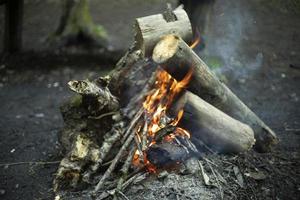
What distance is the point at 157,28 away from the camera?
434 cm

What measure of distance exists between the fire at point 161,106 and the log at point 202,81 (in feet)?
0.43

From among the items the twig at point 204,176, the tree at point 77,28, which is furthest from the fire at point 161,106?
the tree at point 77,28

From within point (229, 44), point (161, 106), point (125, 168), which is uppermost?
point (161, 106)

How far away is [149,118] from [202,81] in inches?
29.2

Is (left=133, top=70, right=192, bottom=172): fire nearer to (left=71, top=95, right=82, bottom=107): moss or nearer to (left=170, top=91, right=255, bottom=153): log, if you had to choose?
(left=170, top=91, right=255, bottom=153): log

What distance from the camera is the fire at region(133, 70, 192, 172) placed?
165 inches

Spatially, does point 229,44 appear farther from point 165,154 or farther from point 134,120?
point 165,154

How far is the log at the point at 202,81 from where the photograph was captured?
4074mm

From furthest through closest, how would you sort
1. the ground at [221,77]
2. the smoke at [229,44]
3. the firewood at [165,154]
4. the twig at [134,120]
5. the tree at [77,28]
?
the tree at [77,28], the smoke at [229,44], the ground at [221,77], the twig at [134,120], the firewood at [165,154]

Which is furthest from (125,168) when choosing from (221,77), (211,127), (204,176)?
(221,77)

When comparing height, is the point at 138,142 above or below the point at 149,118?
below

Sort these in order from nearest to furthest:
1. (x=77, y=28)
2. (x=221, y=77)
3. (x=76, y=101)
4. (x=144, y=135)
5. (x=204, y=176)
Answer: (x=204, y=176), (x=144, y=135), (x=76, y=101), (x=221, y=77), (x=77, y=28)

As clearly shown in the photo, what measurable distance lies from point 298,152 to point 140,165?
2.14m

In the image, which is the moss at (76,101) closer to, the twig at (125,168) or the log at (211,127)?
the twig at (125,168)
